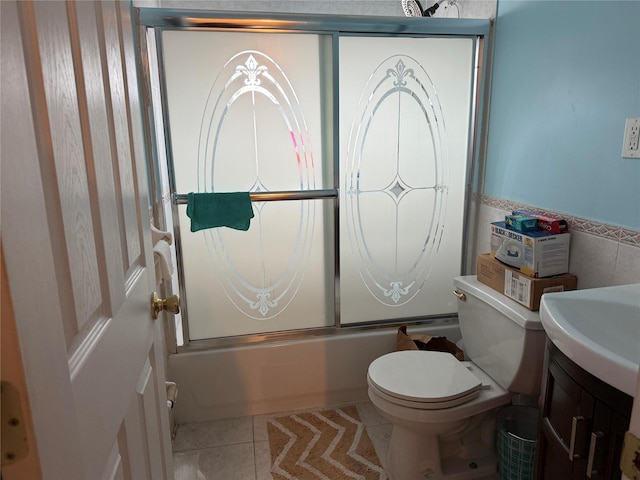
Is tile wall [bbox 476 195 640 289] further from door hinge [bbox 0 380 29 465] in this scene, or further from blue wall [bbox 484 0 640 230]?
door hinge [bbox 0 380 29 465]

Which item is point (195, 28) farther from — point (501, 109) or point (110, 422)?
point (110, 422)

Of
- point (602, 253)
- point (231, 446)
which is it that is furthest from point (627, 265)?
point (231, 446)

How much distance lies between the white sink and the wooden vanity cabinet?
0.06 meters

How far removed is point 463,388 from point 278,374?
0.96 meters

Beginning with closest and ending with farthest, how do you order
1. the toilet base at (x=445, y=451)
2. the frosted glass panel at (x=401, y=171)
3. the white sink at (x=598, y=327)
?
the white sink at (x=598, y=327), the toilet base at (x=445, y=451), the frosted glass panel at (x=401, y=171)

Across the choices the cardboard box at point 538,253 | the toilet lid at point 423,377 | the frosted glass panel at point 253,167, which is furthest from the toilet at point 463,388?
the frosted glass panel at point 253,167

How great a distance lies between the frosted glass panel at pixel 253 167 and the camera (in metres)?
1.95

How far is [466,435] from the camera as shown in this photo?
186cm

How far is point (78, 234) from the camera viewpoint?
0.63 meters

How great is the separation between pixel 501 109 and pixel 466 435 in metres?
1.44

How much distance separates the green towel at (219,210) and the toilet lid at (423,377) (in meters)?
0.87

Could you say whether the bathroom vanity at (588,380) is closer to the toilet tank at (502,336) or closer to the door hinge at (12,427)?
the toilet tank at (502,336)

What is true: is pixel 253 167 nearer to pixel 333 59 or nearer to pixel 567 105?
pixel 333 59

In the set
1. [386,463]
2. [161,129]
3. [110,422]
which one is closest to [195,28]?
[161,129]
